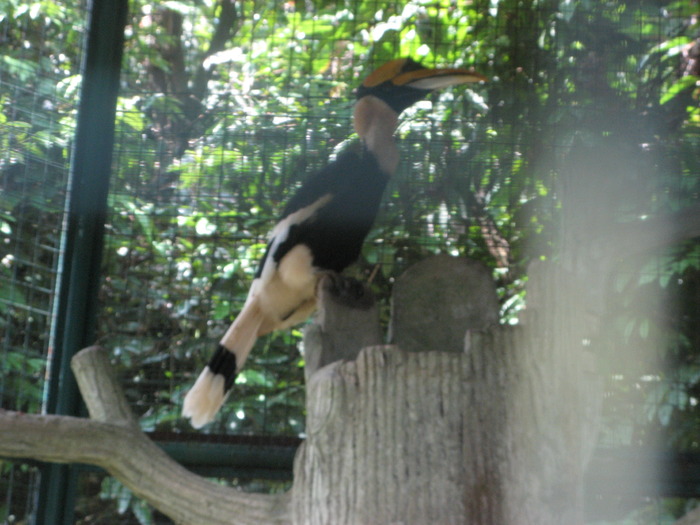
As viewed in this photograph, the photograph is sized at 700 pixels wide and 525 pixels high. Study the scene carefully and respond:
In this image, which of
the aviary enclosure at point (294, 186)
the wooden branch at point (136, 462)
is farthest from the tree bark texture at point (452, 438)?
the aviary enclosure at point (294, 186)

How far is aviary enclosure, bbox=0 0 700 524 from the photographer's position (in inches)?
49.8

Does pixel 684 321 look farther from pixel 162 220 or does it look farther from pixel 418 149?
pixel 162 220

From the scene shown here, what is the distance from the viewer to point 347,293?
1.01 m

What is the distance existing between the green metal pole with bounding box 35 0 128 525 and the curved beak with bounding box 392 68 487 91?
21.7 inches

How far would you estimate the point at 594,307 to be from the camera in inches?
41.8

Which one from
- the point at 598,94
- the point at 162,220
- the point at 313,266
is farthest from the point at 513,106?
the point at 162,220

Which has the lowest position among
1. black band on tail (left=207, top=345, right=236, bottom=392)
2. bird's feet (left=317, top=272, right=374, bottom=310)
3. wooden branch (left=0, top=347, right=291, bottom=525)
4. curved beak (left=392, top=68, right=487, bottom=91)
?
wooden branch (left=0, top=347, right=291, bottom=525)

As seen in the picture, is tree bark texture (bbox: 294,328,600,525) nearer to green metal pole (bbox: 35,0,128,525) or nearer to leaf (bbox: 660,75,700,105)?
green metal pole (bbox: 35,0,128,525)

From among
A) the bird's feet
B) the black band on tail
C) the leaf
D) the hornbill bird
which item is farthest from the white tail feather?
the leaf

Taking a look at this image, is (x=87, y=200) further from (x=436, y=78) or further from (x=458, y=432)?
(x=458, y=432)

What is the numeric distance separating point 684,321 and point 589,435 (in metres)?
0.78

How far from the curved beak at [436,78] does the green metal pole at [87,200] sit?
55 cm

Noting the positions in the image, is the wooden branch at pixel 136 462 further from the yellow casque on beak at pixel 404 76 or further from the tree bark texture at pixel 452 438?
the yellow casque on beak at pixel 404 76

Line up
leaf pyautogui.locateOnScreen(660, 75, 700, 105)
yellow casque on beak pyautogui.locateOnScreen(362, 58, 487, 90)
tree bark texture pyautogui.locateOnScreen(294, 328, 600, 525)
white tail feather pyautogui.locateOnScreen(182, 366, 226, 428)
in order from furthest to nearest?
1. yellow casque on beak pyautogui.locateOnScreen(362, 58, 487, 90)
2. leaf pyautogui.locateOnScreen(660, 75, 700, 105)
3. white tail feather pyautogui.locateOnScreen(182, 366, 226, 428)
4. tree bark texture pyautogui.locateOnScreen(294, 328, 600, 525)
